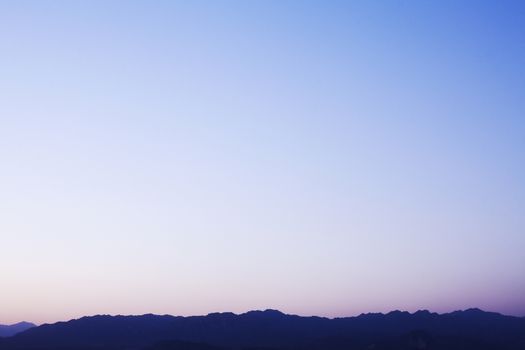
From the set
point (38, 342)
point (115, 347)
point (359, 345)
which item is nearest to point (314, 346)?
point (359, 345)

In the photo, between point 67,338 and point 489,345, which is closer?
point 489,345

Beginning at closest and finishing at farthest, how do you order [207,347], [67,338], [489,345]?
[207,347] < [489,345] < [67,338]

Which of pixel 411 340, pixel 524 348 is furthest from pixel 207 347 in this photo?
pixel 524 348

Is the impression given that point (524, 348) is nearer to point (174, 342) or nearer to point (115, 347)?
point (174, 342)

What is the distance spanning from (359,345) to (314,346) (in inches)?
612

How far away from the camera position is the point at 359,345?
6895 inches

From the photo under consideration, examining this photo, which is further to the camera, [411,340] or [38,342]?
[38,342]

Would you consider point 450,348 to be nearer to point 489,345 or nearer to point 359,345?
→ point 489,345

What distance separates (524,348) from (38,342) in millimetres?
167676

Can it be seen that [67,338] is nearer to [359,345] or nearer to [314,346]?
[314,346]

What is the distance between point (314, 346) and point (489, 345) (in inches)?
2308

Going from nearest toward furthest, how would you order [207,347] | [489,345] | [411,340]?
1. [207,347]
2. [411,340]
3. [489,345]

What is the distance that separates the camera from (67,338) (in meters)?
195

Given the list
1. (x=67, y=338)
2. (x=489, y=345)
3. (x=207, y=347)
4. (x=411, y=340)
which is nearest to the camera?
(x=207, y=347)
